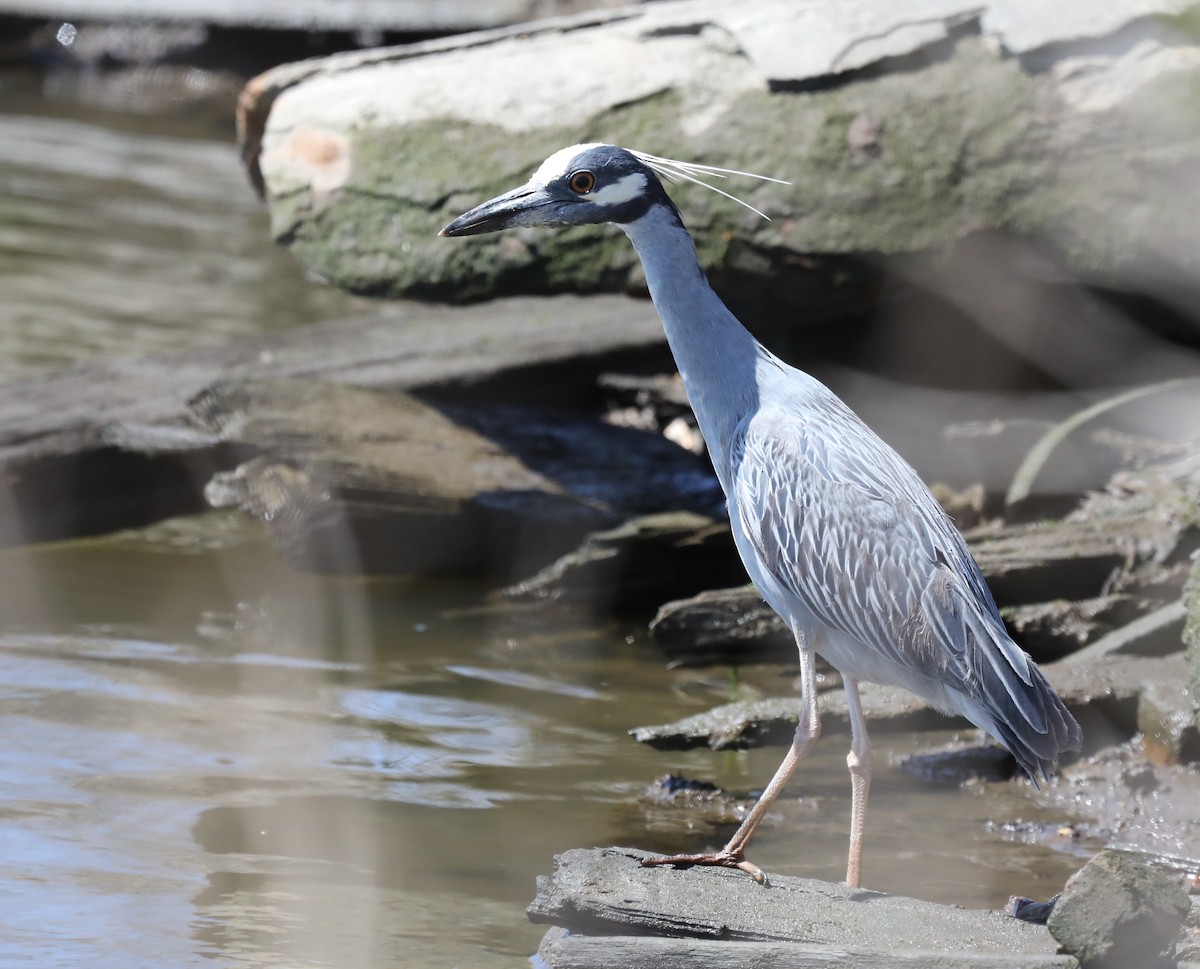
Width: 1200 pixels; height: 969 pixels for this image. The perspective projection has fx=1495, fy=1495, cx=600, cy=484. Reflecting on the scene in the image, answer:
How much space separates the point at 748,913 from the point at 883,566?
3.14 ft

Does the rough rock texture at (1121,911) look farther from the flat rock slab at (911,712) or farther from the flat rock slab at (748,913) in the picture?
the flat rock slab at (911,712)

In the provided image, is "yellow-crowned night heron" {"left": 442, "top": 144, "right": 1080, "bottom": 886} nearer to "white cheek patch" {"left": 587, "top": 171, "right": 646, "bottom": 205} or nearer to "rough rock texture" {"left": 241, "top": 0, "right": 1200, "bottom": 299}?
"white cheek patch" {"left": 587, "top": 171, "right": 646, "bottom": 205}

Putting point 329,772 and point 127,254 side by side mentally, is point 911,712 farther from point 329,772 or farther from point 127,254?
point 127,254

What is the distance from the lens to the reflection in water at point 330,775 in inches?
142

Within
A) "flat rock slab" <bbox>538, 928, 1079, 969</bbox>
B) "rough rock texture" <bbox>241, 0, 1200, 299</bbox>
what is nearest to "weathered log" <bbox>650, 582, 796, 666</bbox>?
"rough rock texture" <bbox>241, 0, 1200, 299</bbox>

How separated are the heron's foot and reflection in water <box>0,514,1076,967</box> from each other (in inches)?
15.1

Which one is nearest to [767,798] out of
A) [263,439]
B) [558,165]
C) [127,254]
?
[558,165]

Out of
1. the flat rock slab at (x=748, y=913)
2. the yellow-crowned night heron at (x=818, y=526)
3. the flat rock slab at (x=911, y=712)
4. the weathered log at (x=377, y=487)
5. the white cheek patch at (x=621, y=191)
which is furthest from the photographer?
the weathered log at (x=377, y=487)

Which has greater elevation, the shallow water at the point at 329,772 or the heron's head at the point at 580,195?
the heron's head at the point at 580,195

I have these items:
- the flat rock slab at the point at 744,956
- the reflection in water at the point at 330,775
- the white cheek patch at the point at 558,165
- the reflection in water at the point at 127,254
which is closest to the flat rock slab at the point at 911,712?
the reflection in water at the point at 330,775

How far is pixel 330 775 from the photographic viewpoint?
174 inches

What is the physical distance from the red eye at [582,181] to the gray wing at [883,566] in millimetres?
756

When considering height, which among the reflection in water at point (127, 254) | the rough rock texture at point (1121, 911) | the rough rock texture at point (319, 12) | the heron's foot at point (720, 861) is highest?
the rough rock texture at point (319, 12)

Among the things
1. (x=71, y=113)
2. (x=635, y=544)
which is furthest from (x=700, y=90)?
(x=71, y=113)
